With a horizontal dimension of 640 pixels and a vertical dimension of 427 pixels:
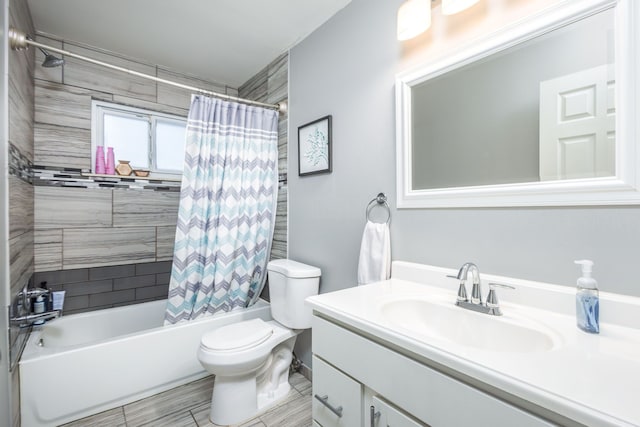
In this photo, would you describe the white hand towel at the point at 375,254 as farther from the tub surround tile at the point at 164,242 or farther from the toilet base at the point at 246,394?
the tub surround tile at the point at 164,242

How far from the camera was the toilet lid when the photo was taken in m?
1.53

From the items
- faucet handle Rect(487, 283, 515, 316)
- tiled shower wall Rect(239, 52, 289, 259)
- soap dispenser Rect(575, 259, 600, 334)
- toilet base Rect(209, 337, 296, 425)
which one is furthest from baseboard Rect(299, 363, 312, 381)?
soap dispenser Rect(575, 259, 600, 334)

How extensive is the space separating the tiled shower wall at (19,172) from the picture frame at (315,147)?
1.50m

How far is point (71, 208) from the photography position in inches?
Answer: 82.6

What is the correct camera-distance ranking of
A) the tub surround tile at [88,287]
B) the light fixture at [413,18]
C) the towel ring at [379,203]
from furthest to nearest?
the tub surround tile at [88,287], the towel ring at [379,203], the light fixture at [413,18]

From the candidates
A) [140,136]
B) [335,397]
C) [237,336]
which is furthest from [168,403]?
[140,136]

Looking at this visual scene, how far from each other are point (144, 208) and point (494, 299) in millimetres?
2539

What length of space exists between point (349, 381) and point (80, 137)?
2528 millimetres

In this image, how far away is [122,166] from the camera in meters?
2.26

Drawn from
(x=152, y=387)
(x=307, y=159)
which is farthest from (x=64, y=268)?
(x=307, y=159)

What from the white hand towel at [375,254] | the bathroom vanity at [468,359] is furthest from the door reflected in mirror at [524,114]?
the bathroom vanity at [468,359]

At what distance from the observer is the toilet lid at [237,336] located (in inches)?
60.3

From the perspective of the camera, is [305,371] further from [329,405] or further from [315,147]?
[315,147]

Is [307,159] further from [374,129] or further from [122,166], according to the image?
[122,166]
